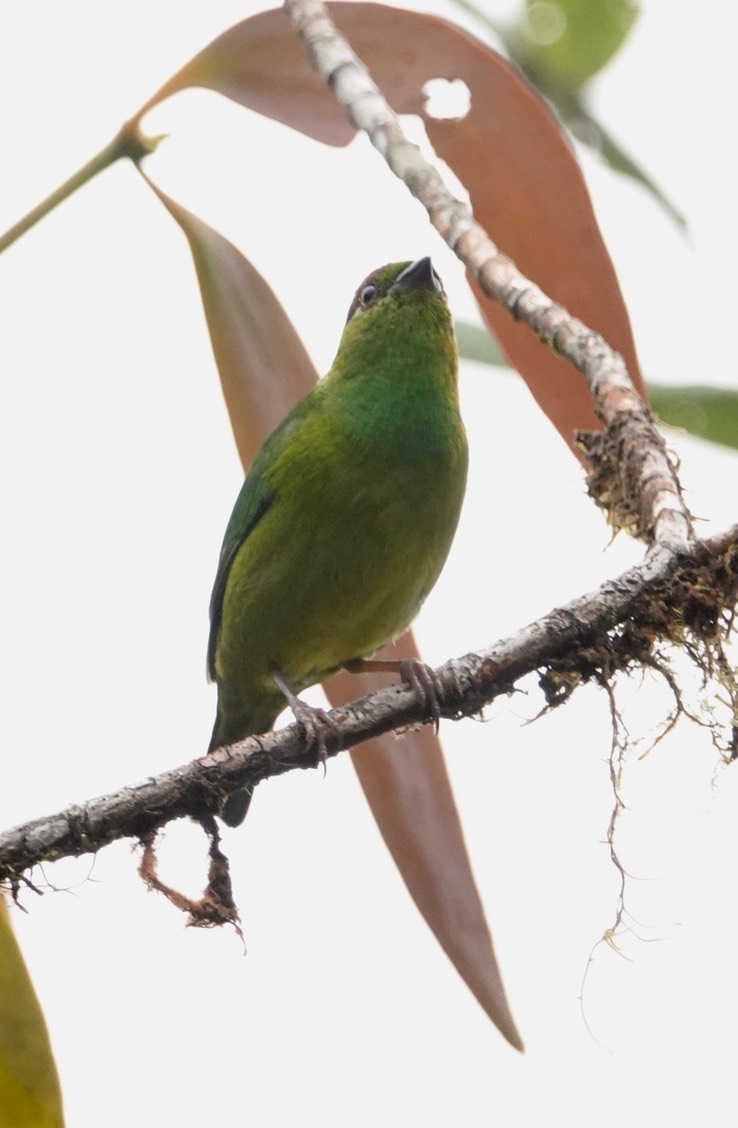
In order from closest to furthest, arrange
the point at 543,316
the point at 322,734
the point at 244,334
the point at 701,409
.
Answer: the point at 322,734 → the point at 543,316 → the point at 701,409 → the point at 244,334

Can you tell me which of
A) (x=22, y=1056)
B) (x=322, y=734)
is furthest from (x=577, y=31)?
(x=22, y=1056)

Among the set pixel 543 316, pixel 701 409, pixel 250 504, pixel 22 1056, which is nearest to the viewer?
pixel 22 1056

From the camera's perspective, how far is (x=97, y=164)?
285 centimetres

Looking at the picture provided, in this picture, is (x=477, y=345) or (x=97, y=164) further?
(x=477, y=345)

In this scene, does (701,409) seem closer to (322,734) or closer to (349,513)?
(349,513)

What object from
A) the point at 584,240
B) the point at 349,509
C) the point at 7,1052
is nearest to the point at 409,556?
the point at 349,509

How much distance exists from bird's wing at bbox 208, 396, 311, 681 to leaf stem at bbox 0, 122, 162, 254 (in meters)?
0.71

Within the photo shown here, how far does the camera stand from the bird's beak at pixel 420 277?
11.7 ft

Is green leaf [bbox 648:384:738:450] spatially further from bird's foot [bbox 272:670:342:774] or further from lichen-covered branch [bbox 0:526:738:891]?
bird's foot [bbox 272:670:342:774]

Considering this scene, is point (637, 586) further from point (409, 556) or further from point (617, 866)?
point (409, 556)

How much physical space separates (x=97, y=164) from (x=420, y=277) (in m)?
1.03

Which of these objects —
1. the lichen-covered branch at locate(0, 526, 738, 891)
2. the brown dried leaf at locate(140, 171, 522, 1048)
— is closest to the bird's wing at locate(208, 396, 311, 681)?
the brown dried leaf at locate(140, 171, 522, 1048)

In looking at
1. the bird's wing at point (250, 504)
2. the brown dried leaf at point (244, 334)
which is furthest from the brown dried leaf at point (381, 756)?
the bird's wing at point (250, 504)

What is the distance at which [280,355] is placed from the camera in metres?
3.19
